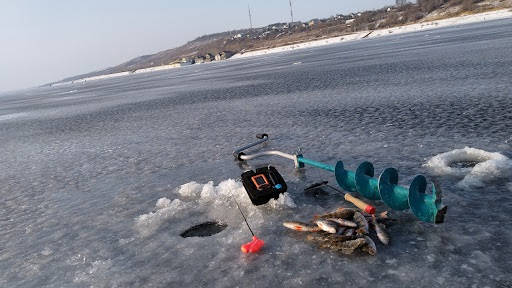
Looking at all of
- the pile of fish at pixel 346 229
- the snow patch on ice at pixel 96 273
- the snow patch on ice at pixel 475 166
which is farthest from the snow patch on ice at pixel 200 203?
the snow patch on ice at pixel 475 166

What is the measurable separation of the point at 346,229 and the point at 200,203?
13.0 feet

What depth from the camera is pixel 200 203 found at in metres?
9.23

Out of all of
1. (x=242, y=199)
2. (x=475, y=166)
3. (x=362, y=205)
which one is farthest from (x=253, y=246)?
(x=475, y=166)

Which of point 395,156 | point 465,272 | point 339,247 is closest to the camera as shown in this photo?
point 465,272

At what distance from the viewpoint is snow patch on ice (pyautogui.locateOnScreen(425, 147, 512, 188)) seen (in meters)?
8.06

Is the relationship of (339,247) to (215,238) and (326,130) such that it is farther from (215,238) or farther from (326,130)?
(326,130)

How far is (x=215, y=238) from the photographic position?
734 centimetres

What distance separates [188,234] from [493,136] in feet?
29.9

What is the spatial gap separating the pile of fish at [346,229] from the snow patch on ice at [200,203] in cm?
140

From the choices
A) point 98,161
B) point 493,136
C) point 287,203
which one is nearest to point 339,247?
point 287,203

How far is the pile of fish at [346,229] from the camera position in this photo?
6109 millimetres

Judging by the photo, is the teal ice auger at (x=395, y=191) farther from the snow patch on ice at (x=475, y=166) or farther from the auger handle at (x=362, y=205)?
the snow patch on ice at (x=475, y=166)

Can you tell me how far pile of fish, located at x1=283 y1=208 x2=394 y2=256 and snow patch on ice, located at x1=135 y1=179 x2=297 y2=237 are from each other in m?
1.40

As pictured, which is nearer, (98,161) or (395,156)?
(395,156)
